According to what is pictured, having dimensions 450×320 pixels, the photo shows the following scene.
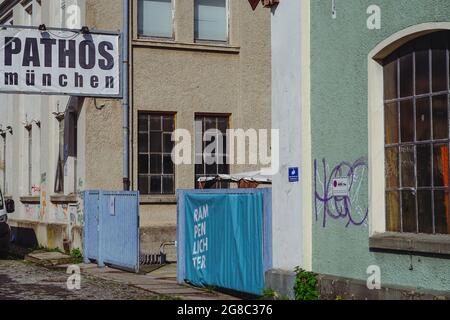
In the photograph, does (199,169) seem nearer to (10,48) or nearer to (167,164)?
(167,164)

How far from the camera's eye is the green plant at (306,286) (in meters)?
11.6

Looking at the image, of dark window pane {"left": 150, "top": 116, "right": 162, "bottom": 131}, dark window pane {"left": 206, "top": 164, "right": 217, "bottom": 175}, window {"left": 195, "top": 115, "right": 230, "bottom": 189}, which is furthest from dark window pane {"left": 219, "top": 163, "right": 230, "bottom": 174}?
dark window pane {"left": 150, "top": 116, "right": 162, "bottom": 131}

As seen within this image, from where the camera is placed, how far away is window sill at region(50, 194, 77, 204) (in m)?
22.1

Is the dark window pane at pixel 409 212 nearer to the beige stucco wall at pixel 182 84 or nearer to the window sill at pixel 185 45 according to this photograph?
the beige stucco wall at pixel 182 84

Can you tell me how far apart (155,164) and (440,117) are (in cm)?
1234

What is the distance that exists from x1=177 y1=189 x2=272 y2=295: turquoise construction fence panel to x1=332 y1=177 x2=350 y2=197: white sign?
1.64 meters

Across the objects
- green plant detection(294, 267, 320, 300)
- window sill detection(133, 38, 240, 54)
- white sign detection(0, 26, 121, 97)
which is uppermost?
window sill detection(133, 38, 240, 54)

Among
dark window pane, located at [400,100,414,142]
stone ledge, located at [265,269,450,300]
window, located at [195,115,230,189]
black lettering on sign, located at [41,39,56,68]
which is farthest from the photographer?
window, located at [195,115,230,189]

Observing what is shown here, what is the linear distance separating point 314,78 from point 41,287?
6.32m

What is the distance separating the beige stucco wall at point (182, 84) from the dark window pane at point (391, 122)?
36.4ft

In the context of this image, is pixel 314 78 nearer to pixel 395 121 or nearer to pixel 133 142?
pixel 395 121

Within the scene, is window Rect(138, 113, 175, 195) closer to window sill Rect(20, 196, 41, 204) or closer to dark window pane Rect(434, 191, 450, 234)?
window sill Rect(20, 196, 41, 204)

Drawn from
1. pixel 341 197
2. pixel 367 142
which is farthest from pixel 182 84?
pixel 367 142

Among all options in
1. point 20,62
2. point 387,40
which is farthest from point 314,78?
point 20,62
